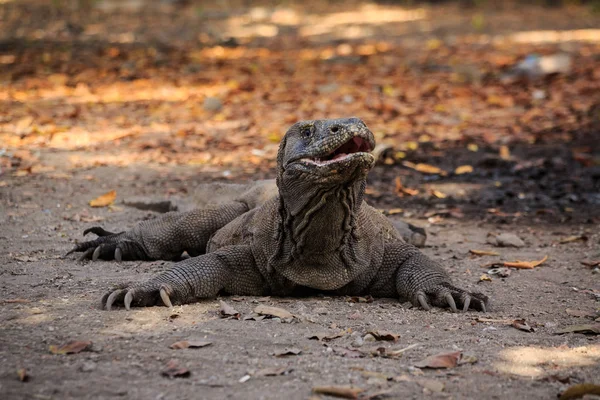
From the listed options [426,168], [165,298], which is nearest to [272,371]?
[165,298]

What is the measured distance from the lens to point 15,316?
3941mm

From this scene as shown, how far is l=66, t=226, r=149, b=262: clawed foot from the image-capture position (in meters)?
5.33

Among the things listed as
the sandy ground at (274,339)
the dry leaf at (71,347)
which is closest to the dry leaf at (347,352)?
the sandy ground at (274,339)

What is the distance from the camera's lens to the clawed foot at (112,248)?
5328mm

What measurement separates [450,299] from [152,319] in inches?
58.6

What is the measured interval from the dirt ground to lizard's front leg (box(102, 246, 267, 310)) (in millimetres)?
89

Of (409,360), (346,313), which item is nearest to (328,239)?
(346,313)

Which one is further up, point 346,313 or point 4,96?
point 4,96

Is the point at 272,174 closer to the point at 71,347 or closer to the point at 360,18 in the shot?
the point at 71,347

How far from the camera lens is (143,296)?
4250 millimetres

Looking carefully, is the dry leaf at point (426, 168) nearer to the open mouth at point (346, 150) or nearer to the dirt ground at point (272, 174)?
the dirt ground at point (272, 174)

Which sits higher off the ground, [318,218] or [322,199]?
[322,199]

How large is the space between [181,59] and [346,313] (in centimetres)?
995

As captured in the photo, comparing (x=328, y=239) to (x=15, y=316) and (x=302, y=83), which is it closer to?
(x=15, y=316)
